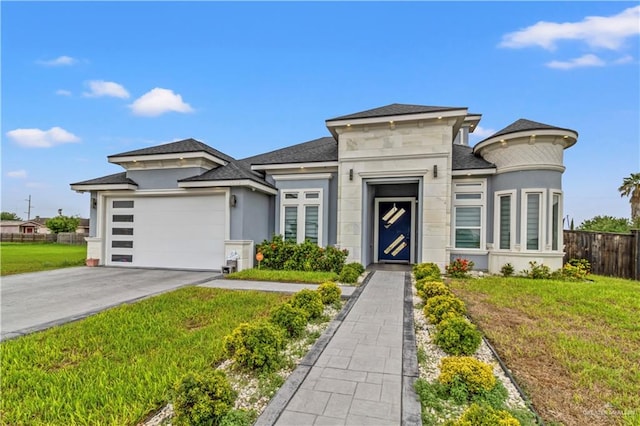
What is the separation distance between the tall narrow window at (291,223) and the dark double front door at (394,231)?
3.53 meters

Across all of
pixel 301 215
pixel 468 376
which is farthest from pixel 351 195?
pixel 468 376

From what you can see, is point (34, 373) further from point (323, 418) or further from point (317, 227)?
point (317, 227)

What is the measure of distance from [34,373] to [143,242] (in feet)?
27.6

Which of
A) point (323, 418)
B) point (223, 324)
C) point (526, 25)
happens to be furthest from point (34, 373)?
point (526, 25)

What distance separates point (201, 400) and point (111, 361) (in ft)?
6.22

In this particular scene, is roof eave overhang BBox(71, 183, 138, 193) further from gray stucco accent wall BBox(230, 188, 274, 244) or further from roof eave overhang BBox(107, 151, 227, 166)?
gray stucco accent wall BBox(230, 188, 274, 244)

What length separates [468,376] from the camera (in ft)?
8.75

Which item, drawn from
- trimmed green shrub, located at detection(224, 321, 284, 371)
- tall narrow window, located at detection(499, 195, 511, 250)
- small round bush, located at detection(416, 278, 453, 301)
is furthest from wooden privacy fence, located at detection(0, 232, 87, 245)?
tall narrow window, located at detection(499, 195, 511, 250)

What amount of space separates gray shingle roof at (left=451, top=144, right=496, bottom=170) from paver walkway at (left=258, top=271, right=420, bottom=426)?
7136mm

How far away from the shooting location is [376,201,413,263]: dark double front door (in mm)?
12039

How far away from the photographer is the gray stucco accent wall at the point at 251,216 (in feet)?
31.7

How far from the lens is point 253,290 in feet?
22.9

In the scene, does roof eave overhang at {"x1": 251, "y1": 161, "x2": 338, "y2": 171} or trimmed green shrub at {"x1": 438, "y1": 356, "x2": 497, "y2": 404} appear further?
roof eave overhang at {"x1": 251, "y1": 161, "x2": 338, "y2": 171}

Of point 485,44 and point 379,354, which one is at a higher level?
point 485,44
